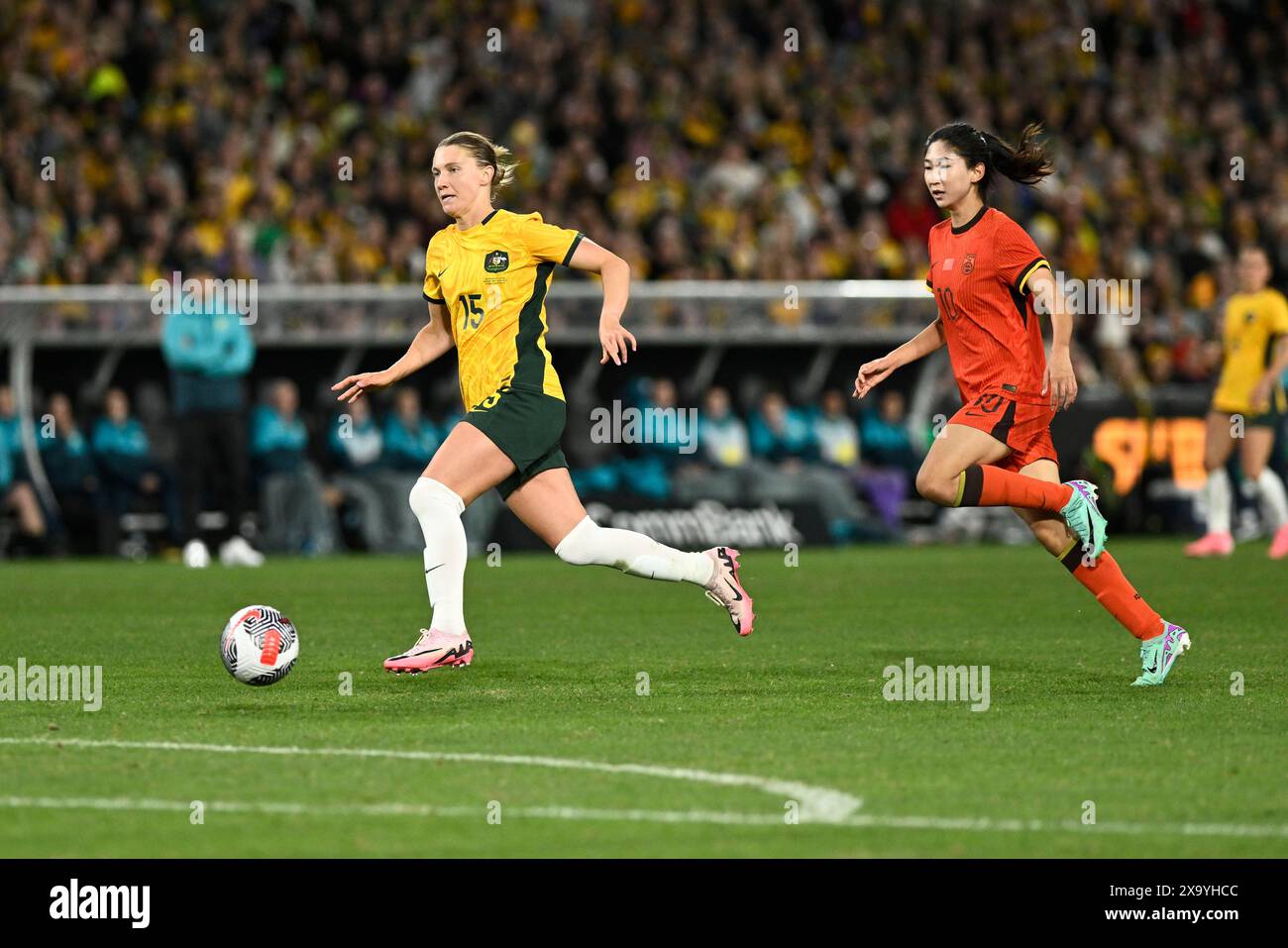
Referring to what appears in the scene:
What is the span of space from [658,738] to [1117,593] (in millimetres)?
2583

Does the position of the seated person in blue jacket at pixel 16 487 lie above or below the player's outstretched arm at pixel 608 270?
below

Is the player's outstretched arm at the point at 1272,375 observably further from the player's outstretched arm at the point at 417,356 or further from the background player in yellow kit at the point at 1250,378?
the player's outstretched arm at the point at 417,356

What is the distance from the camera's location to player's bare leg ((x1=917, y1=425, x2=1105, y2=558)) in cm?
869

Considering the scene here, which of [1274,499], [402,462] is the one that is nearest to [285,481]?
[402,462]

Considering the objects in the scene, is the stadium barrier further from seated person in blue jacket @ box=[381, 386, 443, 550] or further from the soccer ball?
the soccer ball

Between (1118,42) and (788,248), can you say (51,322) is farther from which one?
(1118,42)

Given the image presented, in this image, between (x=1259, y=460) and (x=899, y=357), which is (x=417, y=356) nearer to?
(x=899, y=357)

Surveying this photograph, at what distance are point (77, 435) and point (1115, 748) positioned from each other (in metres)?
14.3

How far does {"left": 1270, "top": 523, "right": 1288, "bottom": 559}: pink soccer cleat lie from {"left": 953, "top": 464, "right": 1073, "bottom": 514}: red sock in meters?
9.16

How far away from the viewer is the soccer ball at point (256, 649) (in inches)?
338

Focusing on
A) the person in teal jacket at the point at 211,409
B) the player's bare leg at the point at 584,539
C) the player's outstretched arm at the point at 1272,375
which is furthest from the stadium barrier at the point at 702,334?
the player's bare leg at the point at 584,539

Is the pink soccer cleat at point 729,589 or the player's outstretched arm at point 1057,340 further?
the pink soccer cleat at point 729,589

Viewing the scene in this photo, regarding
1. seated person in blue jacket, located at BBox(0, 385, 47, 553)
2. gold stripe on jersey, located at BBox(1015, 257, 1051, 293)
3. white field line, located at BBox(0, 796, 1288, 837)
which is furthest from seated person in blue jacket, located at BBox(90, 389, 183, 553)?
white field line, located at BBox(0, 796, 1288, 837)

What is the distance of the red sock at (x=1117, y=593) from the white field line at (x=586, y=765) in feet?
9.69
